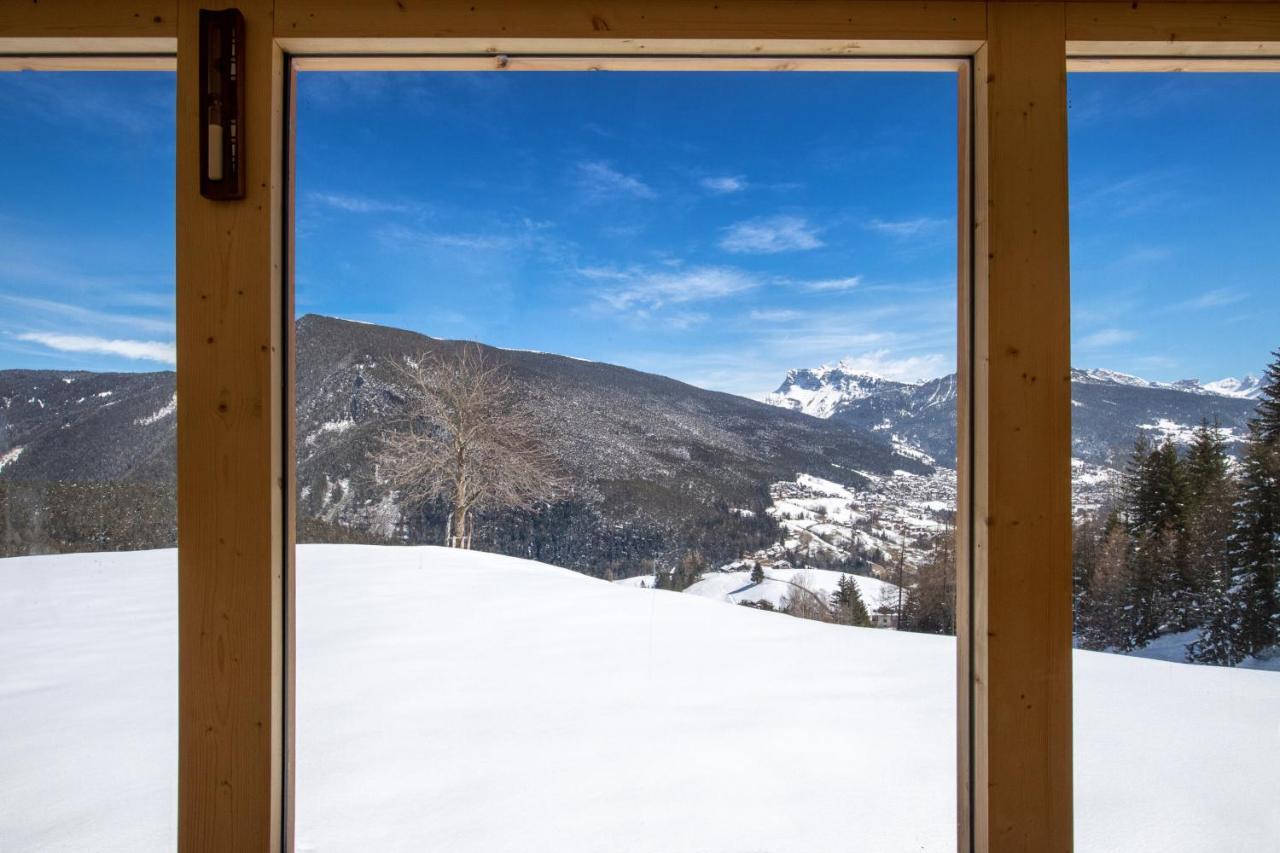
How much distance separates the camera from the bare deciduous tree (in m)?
1.74

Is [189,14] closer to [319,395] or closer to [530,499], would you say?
[319,395]

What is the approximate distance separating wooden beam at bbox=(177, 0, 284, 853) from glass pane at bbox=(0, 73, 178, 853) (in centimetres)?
35

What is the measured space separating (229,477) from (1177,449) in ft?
7.80

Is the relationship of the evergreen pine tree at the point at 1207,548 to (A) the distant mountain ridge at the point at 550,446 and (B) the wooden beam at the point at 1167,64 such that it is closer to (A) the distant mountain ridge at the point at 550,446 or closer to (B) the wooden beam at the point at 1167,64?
(A) the distant mountain ridge at the point at 550,446

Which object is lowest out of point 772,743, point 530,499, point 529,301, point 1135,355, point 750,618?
point 772,743

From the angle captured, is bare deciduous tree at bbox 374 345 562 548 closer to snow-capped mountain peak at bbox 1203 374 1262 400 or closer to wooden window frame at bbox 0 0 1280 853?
wooden window frame at bbox 0 0 1280 853

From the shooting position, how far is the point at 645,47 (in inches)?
42.1

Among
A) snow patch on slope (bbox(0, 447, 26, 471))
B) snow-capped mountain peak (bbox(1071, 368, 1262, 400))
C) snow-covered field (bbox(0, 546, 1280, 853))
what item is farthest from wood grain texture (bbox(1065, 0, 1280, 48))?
snow patch on slope (bbox(0, 447, 26, 471))

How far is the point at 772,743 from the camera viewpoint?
161 cm

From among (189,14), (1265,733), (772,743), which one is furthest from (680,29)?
(1265,733)

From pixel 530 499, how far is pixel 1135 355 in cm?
188

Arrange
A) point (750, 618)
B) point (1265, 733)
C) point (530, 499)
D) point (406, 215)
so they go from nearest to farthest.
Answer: point (1265, 733) < point (530, 499) < point (750, 618) < point (406, 215)

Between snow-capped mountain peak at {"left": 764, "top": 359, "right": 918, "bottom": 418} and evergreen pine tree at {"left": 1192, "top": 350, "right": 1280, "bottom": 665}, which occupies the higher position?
snow-capped mountain peak at {"left": 764, "top": 359, "right": 918, "bottom": 418}

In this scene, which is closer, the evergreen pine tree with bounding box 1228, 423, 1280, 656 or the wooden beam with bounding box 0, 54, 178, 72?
the wooden beam with bounding box 0, 54, 178, 72
